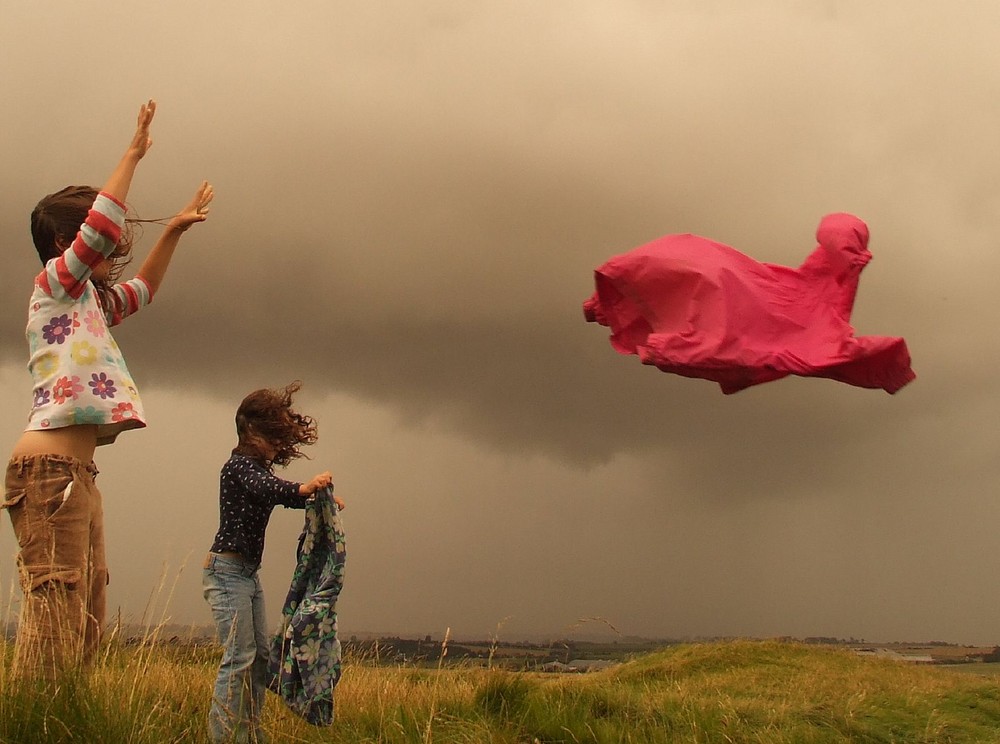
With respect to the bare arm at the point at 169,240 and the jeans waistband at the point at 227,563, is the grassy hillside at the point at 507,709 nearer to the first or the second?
the jeans waistband at the point at 227,563

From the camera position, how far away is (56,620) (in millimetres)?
3836

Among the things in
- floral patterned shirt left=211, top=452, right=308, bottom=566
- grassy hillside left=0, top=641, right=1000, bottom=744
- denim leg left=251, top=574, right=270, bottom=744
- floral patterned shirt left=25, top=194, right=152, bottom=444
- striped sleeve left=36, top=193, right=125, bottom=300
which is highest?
striped sleeve left=36, top=193, right=125, bottom=300

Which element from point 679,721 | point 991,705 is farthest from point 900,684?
point 679,721

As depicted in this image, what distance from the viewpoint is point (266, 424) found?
4.72 metres

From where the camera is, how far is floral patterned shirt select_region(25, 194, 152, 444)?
12.6 ft

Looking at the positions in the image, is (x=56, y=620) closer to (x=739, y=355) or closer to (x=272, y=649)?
(x=272, y=649)

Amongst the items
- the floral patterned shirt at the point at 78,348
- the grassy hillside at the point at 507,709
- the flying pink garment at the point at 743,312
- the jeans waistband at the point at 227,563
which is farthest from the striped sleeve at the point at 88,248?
the flying pink garment at the point at 743,312

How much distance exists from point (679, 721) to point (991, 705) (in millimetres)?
4547

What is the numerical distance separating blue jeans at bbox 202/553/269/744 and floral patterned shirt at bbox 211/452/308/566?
8 cm

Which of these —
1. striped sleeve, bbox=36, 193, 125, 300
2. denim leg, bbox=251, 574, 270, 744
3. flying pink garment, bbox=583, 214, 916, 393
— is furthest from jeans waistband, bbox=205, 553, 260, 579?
flying pink garment, bbox=583, 214, 916, 393

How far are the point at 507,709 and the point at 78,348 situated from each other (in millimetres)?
3236

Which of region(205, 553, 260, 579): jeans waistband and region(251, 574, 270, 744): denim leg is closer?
region(205, 553, 260, 579): jeans waistband

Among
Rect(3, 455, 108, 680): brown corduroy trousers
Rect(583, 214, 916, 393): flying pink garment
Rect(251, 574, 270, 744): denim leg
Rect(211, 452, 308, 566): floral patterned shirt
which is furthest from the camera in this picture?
Rect(583, 214, 916, 393): flying pink garment

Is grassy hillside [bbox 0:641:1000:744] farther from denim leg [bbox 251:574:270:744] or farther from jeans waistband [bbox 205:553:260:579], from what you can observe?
jeans waistband [bbox 205:553:260:579]
